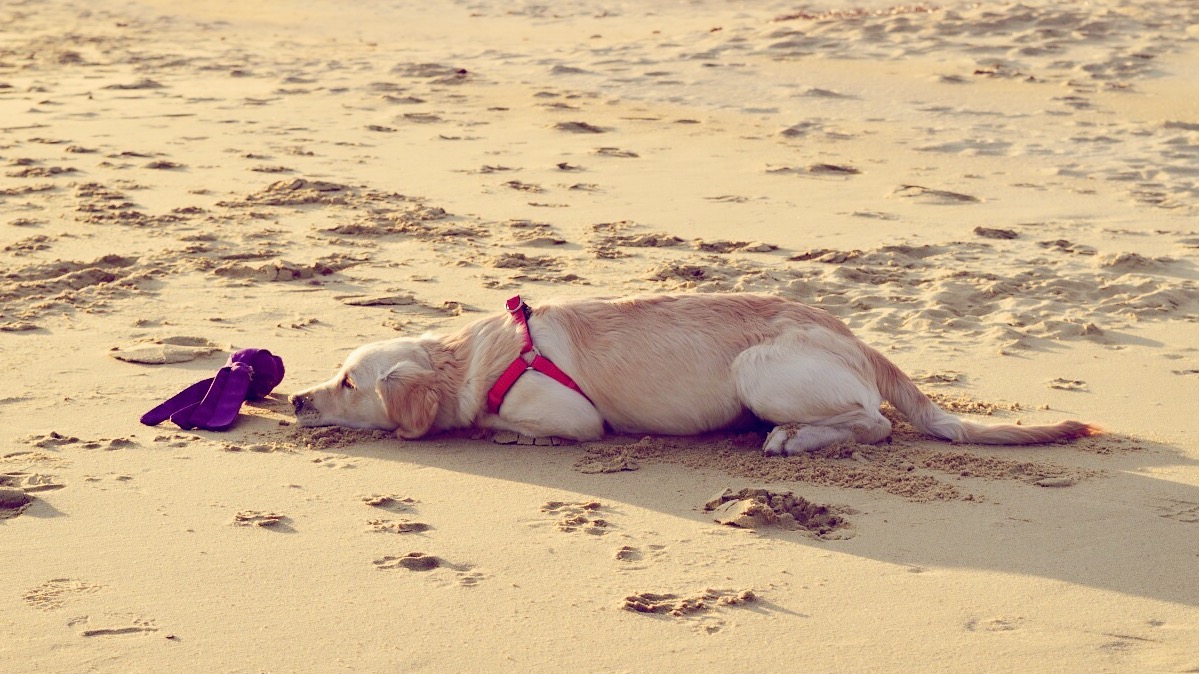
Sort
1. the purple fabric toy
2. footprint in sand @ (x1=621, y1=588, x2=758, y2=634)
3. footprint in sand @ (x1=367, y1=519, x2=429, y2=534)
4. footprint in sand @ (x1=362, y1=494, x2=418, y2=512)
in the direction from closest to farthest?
footprint in sand @ (x1=621, y1=588, x2=758, y2=634)
footprint in sand @ (x1=367, y1=519, x2=429, y2=534)
footprint in sand @ (x1=362, y1=494, x2=418, y2=512)
the purple fabric toy

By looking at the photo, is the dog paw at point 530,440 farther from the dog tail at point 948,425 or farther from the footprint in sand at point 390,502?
the dog tail at point 948,425

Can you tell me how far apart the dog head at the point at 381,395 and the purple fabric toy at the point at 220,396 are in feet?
0.89

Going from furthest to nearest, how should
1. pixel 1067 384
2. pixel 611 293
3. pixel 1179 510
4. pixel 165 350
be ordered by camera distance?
pixel 611 293
pixel 165 350
pixel 1067 384
pixel 1179 510

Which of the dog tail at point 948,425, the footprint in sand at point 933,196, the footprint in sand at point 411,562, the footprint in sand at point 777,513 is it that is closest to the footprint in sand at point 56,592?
the footprint in sand at point 411,562

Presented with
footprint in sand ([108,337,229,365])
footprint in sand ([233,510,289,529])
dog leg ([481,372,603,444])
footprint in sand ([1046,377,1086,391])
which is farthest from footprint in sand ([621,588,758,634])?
footprint in sand ([108,337,229,365])

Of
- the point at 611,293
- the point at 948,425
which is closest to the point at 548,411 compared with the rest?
the point at 948,425

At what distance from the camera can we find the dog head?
5.59 m

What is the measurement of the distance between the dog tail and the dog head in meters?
1.80

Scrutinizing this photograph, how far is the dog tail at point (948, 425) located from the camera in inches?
216

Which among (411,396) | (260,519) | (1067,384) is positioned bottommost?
(1067,384)

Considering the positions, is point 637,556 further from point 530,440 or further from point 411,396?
point 411,396

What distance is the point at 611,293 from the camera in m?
7.61

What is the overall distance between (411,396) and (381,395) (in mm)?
135

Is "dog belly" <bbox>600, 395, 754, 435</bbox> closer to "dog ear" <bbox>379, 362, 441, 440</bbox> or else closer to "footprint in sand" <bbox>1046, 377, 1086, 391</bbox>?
"dog ear" <bbox>379, 362, 441, 440</bbox>
